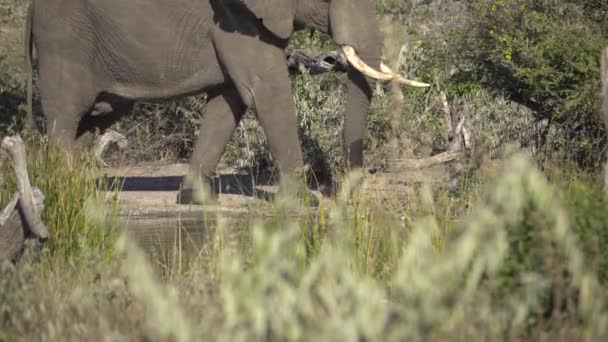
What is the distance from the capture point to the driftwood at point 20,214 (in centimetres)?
738

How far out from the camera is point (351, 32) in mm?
10852

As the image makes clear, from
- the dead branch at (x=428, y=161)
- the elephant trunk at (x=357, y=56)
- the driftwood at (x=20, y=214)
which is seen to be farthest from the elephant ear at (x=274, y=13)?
the driftwood at (x=20, y=214)

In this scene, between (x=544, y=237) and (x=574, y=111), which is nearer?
(x=544, y=237)

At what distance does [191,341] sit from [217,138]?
711cm

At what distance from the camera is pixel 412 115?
14.4 metres

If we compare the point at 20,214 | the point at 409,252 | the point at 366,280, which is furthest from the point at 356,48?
the point at 409,252

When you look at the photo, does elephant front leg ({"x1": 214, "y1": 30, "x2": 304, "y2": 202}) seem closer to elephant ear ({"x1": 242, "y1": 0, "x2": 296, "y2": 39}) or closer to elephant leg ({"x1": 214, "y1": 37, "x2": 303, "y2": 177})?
elephant leg ({"x1": 214, "y1": 37, "x2": 303, "y2": 177})

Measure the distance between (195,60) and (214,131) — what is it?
66 centimetres

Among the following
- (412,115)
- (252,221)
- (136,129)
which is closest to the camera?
(252,221)

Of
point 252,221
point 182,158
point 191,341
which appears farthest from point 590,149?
point 191,341

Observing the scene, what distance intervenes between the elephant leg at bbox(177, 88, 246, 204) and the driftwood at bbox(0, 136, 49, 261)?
409 cm

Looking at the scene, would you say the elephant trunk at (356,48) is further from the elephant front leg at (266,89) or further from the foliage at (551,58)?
the foliage at (551,58)

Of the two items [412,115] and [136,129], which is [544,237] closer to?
[412,115]

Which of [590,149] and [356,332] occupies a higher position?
[590,149]
